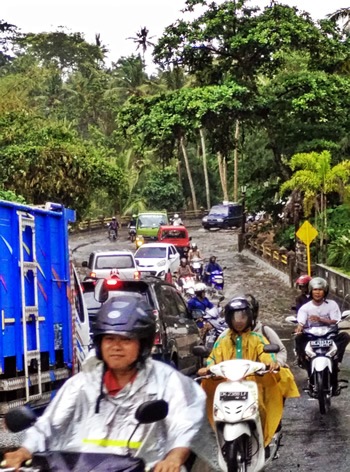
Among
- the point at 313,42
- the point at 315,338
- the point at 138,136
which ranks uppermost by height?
the point at 313,42

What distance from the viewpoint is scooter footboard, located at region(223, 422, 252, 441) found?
7.14 metres

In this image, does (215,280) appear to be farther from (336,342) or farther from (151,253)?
(336,342)

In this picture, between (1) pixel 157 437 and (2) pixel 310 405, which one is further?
(2) pixel 310 405

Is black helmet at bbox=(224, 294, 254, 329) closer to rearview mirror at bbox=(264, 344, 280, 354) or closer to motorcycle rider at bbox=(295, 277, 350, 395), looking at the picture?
rearview mirror at bbox=(264, 344, 280, 354)

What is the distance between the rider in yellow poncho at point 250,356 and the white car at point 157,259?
84.7 ft

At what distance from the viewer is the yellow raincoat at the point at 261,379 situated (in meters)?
7.94

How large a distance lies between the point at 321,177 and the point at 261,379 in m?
23.9

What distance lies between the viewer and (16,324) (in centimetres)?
984

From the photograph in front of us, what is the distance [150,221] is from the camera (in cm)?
5200

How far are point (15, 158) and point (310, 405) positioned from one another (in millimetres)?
27212

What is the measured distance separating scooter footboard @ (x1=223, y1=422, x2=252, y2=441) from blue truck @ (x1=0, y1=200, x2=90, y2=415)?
9.95ft

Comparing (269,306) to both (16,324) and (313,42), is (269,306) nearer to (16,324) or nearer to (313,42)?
(313,42)

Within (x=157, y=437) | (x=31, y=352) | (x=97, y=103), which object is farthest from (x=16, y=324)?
(x=97, y=103)

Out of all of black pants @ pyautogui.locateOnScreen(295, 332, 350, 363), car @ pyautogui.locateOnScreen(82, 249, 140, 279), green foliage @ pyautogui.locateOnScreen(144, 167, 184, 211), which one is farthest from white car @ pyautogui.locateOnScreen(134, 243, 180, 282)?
green foliage @ pyautogui.locateOnScreen(144, 167, 184, 211)
